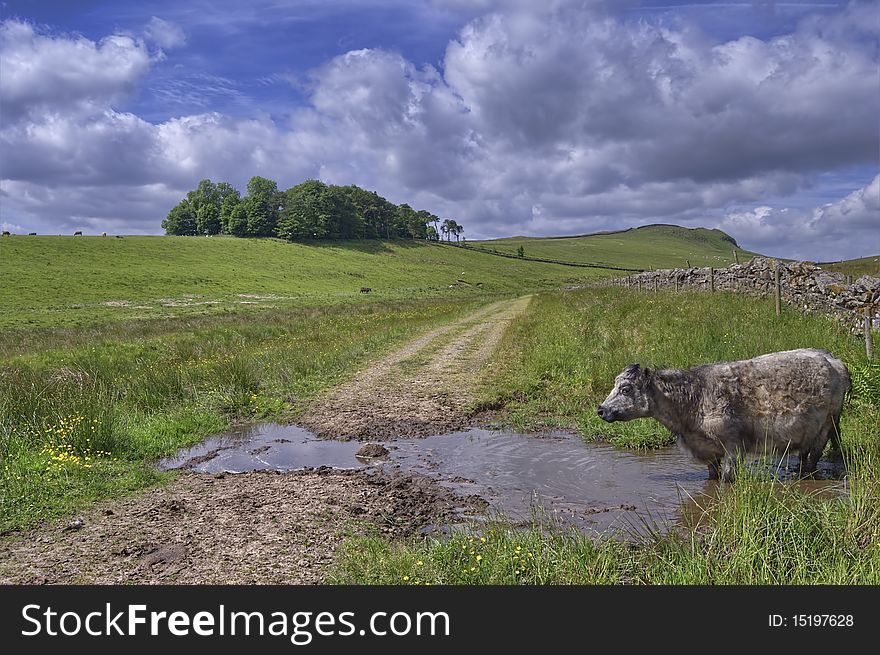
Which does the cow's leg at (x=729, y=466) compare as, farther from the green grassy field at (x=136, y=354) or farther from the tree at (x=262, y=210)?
the tree at (x=262, y=210)

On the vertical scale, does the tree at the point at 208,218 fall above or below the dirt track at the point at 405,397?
above

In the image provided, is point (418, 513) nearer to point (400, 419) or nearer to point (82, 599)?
point (82, 599)

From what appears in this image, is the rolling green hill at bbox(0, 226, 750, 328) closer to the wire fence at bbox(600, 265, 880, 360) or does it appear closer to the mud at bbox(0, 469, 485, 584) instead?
the wire fence at bbox(600, 265, 880, 360)

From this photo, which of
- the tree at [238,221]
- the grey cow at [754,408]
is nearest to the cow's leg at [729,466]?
→ the grey cow at [754,408]

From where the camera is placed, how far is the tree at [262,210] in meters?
126

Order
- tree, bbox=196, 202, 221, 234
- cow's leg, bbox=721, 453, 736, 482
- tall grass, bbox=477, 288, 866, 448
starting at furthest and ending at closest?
tree, bbox=196, 202, 221, 234 < tall grass, bbox=477, 288, 866, 448 < cow's leg, bbox=721, 453, 736, 482

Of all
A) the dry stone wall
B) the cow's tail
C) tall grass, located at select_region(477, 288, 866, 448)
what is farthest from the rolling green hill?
the cow's tail

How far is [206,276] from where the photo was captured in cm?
7731

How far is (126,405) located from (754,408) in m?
11.5

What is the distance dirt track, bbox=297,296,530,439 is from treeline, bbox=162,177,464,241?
107m

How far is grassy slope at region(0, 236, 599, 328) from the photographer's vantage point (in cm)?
5428

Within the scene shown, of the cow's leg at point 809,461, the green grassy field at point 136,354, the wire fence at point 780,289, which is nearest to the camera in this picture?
the cow's leg at point 809,461

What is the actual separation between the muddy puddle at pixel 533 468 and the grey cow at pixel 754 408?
42 cm

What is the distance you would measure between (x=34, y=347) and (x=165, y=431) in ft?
67.2
